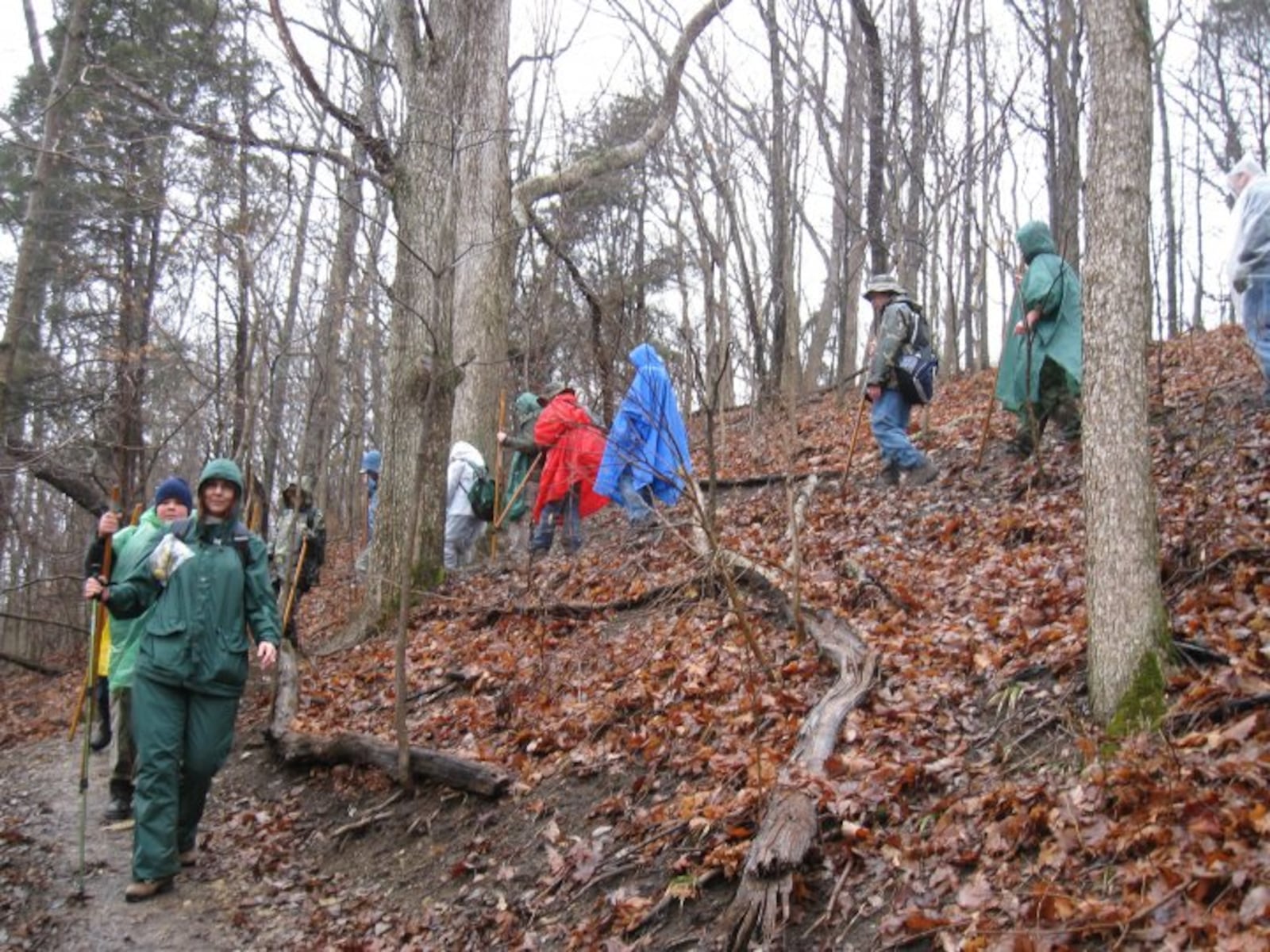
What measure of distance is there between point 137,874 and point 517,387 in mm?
12472

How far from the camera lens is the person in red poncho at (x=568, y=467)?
9.81 meters

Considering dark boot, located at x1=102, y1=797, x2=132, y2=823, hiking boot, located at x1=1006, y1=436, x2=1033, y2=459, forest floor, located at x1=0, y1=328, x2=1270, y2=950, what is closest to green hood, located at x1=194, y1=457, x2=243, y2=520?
forest floor, located at x1=0, y1=328, x2=1270, y2=950

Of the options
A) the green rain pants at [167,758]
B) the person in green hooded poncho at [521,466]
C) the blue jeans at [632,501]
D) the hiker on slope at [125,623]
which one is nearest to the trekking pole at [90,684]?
the hiker on slope at [125,623]

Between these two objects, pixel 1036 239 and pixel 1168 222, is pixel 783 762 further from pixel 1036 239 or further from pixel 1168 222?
pixel 1168 222

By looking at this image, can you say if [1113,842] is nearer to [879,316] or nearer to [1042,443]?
[1042,443]

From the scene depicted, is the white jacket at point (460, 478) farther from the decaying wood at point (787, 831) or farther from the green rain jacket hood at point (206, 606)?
the decaying wood at point (787, 831)

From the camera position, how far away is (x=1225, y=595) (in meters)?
4.72

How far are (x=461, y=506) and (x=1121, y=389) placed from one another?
25.7ft

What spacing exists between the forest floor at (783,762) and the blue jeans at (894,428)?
1.33ft

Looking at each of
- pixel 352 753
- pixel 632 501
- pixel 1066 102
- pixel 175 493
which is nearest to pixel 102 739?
pixel 352 753

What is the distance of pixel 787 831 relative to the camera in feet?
12.6

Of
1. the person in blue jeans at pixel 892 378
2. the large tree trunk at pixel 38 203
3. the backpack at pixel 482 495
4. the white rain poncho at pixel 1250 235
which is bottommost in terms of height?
the backpack at pixel 482 495

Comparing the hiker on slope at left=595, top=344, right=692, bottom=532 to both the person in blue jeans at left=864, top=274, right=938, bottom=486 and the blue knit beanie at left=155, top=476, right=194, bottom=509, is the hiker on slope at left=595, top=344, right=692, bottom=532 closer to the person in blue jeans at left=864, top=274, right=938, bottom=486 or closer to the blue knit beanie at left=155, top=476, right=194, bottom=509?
the person in blue jeans at left=864, top=274, right=938, bottom=486

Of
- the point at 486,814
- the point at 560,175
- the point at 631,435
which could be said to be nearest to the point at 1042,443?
the point at 631,435
